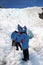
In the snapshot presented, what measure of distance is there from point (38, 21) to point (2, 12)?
4595 millimetres

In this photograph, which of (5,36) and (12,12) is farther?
(12,12)

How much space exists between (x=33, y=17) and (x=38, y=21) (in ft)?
5.90

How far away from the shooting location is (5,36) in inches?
711

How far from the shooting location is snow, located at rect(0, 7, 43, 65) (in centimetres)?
1256

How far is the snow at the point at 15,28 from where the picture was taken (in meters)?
12.6

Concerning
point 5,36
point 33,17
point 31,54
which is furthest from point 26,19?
point 31,54

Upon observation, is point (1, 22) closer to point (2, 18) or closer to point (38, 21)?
point (2, 18)

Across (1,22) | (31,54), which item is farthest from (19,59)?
(1,22)

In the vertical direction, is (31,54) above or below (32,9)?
below

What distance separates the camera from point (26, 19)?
86.0ft

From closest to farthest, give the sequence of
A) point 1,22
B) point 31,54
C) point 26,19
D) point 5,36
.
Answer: point 31,54 < point 5,36 < point 1,22 < point 26,19

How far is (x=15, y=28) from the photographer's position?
2183 centimetres

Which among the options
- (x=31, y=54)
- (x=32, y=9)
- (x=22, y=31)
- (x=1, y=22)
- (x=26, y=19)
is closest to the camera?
(x=22, y=31)

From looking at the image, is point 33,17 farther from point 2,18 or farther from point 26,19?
point 2,18
